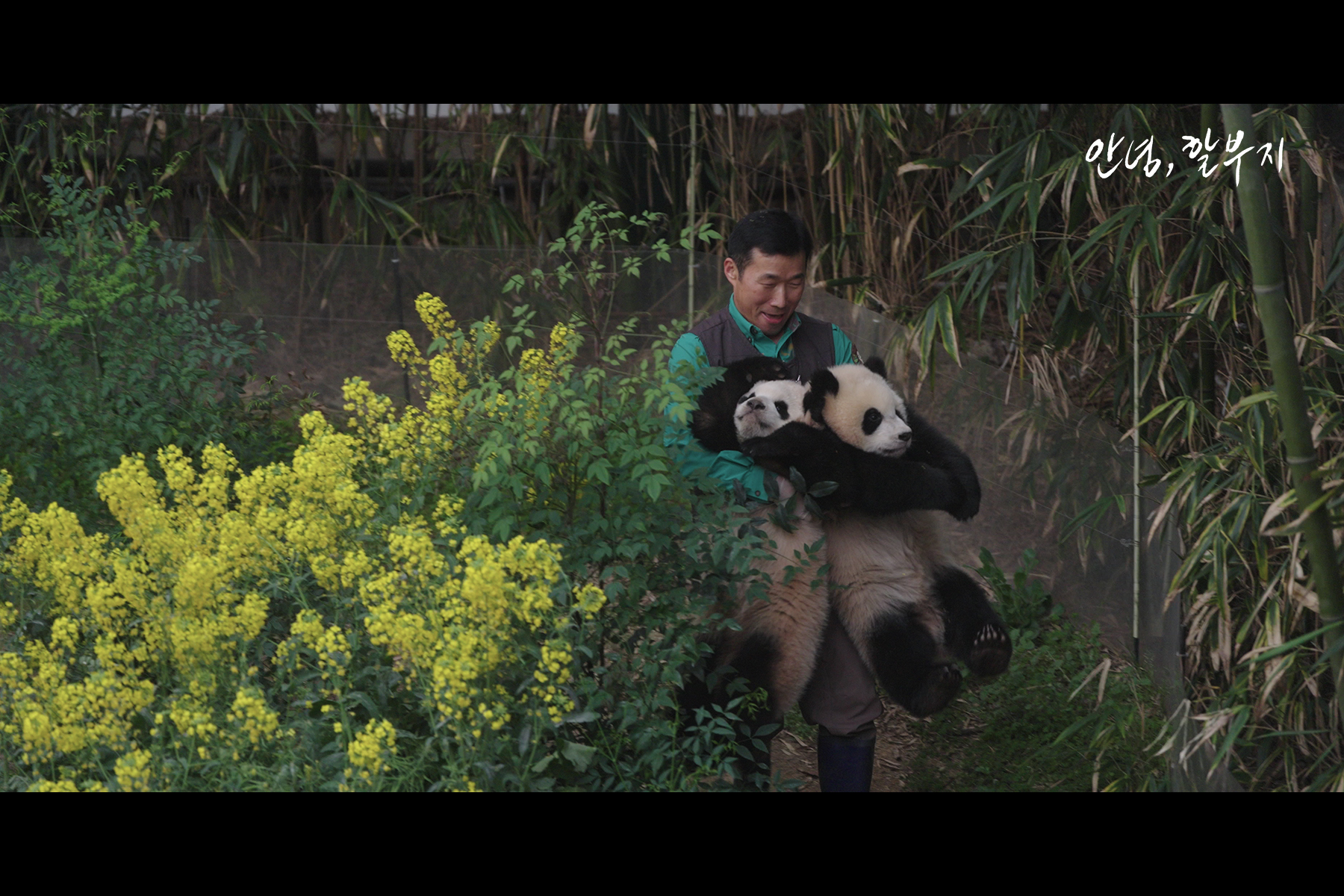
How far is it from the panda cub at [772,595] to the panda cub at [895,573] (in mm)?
90

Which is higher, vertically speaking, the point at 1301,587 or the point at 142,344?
the point at 142,344

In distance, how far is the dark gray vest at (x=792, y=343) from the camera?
2914 millimetres

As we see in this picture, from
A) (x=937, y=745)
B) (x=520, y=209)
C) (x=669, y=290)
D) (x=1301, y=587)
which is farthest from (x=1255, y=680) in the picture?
(x=520, y=209)

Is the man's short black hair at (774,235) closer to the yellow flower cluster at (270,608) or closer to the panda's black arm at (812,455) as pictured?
the panda's black arm at (812,455)

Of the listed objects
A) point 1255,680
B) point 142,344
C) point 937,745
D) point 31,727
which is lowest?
point 937,745

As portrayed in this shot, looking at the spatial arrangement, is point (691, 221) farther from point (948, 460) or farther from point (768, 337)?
point (948, 460)

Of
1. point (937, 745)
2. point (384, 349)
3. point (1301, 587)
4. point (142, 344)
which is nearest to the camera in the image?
point (1301, 587)

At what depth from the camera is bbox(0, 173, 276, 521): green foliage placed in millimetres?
3369

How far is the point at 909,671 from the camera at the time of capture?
279 cm

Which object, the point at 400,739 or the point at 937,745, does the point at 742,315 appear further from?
the point at 937,745

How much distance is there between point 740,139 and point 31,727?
13.6 ft

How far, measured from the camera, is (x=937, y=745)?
3.83 m

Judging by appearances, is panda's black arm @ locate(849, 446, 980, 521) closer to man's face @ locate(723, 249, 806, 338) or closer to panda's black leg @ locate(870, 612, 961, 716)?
panda's black leg @ locate(870, 612, 961, 716)

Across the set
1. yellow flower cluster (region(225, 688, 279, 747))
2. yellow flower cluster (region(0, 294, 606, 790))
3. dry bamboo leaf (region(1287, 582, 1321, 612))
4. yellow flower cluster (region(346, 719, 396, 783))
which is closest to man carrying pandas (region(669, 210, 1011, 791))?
yellow flower cluster (region(0, 294, 606, 790))
